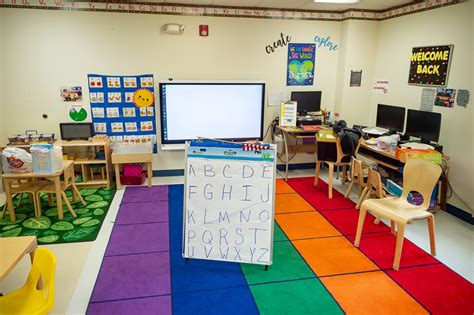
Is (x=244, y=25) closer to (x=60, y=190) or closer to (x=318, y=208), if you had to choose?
(x=318, y=208)

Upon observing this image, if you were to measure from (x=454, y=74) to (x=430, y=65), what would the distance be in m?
0.41

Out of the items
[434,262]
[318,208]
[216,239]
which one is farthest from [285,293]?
[318,208]

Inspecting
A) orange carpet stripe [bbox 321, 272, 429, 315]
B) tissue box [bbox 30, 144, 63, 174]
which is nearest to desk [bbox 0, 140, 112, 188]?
tissue box [bbox 30, 144, 63, 174]

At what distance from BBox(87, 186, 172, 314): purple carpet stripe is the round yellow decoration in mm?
1641

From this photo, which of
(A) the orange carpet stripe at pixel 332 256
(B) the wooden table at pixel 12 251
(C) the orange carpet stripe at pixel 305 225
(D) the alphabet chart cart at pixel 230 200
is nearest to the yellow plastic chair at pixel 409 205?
(A) the orange carpet stripe at pixel 332 256

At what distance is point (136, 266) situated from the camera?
3.02 m

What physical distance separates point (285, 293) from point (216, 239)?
733mm

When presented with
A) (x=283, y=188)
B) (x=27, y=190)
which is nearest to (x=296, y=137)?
(x=283, y=188)

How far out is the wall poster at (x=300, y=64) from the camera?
553 cm

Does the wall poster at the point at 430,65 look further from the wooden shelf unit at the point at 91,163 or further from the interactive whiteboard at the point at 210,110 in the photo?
the wooden shelf unit at the point at 91,163

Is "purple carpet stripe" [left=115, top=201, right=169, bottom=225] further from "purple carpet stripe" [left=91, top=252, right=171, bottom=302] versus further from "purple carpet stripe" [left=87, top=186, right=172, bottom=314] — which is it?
"purple carpet stripe" [left=91, top=252, right=171, bottom=302]

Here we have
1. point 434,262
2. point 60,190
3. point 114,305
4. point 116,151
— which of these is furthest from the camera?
point 116,151

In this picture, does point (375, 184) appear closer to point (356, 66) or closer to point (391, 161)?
point (391, 161)

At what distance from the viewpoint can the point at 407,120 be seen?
15.0 ft
